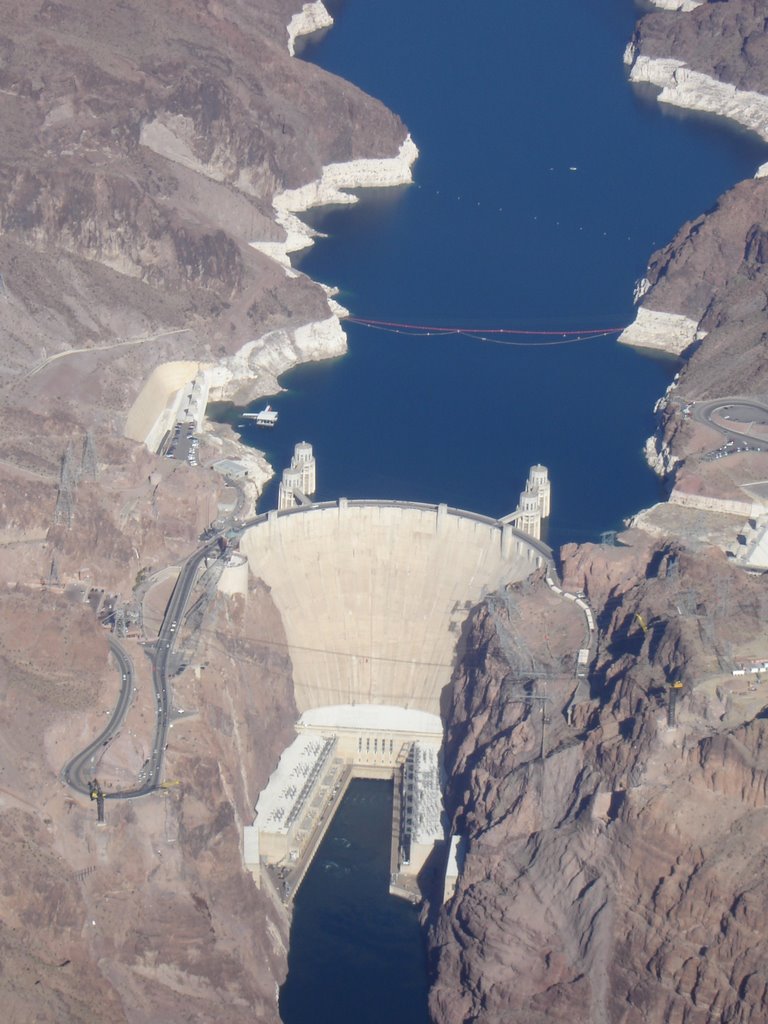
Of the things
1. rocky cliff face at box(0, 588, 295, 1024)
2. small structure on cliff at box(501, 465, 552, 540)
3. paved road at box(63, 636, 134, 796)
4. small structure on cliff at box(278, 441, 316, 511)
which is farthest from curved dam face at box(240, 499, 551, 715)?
paved road at box(63, 636, 134, 796)

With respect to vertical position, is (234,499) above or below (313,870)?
above

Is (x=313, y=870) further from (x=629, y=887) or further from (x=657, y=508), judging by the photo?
(x=657, y=508)

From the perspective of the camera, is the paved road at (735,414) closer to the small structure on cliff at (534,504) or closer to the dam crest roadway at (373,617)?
the small structure on cliff at (534,504)

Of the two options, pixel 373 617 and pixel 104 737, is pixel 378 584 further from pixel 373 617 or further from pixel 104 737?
pixel 104 737

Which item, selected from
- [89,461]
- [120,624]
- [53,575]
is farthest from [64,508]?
[120,624]

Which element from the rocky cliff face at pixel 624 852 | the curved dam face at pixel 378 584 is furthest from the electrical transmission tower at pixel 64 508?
the rocky cliff face at pixel 624 852

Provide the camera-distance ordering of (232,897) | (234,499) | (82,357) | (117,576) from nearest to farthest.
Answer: (232,897) < (117,576) < (234,499) < (82,357)

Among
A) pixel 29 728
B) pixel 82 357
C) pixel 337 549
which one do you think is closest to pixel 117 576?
pixel 337 549
